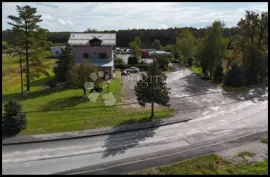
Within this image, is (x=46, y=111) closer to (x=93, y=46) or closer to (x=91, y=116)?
(x=91, y=116)

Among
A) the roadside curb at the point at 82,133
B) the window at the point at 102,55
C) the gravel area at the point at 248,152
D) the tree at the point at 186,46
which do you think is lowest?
the gravel area at the point at 248,152

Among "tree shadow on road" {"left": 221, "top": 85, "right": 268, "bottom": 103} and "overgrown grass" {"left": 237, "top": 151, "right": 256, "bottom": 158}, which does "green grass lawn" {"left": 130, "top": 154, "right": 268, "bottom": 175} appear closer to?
"overgrown grass" {"left": 237, "top": 151, "right": 256, "bottom": 158}

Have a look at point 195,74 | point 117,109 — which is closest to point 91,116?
point 117,109

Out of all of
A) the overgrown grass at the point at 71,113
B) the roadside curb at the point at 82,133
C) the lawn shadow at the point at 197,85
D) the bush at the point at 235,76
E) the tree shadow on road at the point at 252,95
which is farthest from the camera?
the bush at the point at 235,76

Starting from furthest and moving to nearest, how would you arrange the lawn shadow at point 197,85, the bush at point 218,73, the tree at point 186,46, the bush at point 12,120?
the tree at point 186,46 → the bush at point 218,73 → the lawn shadow at point 197,85 → the bush at point 12,120

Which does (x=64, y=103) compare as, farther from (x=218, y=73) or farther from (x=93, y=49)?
(x=218, y=73)

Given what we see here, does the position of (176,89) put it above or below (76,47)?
below

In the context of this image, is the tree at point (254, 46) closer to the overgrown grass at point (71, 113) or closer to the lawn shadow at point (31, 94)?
the overgrown grass at point (71, 113)

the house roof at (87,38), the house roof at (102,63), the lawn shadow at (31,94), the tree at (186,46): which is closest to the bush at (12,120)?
the lawn shadow at (31,94)
